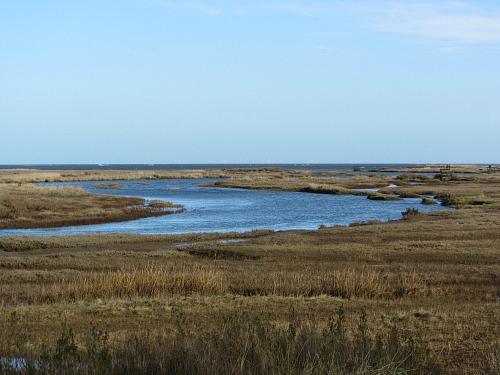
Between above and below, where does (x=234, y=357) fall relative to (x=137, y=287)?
above

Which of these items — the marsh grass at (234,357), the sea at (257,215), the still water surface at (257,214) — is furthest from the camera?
the still water surface at (257,214)

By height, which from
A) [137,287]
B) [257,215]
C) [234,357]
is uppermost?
[234,357]

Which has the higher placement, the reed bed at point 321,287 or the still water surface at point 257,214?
the reed bed at point 321,287

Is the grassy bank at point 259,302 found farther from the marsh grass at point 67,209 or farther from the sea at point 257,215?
the marsh grass at point 67,209

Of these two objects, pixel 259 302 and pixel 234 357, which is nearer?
pixel 234 357

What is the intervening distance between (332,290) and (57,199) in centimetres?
4751

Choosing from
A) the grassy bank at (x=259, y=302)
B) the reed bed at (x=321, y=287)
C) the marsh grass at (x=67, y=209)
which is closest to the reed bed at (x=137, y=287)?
the grassy bank at (x=259, y=302)

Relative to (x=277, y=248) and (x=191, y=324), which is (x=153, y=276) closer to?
(x=191, y=324)

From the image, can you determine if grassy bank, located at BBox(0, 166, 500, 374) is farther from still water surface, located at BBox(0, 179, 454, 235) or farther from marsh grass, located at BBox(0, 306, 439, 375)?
still water surface, located at BBox(0, 179, 454, 235)

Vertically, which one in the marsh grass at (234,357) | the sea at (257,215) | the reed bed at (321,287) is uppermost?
the marsh grass at (234,357)

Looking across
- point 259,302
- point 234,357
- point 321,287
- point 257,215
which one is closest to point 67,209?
point 257,215

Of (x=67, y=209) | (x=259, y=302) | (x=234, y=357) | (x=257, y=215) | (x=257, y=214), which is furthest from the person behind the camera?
(x=257, y=214)

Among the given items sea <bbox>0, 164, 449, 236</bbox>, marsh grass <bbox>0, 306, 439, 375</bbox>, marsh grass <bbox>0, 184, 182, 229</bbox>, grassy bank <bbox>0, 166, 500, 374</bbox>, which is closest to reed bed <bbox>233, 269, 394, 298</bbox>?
grassy bank <bbox>0, 166, 500, 374</bbox>

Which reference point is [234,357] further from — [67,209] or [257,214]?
A: [67,209]
